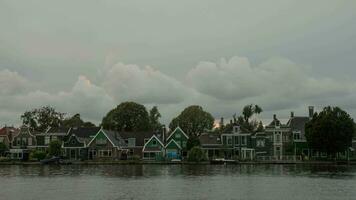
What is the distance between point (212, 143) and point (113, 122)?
35324 mm

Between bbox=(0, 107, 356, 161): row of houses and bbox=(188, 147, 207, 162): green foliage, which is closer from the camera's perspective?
bbox=(188, 147, 207, 162): green foliage

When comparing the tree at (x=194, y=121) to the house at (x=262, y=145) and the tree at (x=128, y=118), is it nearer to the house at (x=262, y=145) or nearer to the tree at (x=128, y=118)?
the tree at (x=128, y=118)

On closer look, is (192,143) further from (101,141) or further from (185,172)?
(185,172)

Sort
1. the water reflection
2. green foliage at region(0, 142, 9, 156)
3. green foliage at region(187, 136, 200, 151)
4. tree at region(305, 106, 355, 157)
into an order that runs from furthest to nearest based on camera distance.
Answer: green foliage at region(0, 142, 9, 156) < green foliage at region(187, 136, 200, 151) < tree at region(305, 106, 355, 157) < the water reflection

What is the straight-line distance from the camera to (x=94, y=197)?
128 ft

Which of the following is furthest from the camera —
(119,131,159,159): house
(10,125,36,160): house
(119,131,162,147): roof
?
(10,125,36,160): house

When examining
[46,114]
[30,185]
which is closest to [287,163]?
[30,185]

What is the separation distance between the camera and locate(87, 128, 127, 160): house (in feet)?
344

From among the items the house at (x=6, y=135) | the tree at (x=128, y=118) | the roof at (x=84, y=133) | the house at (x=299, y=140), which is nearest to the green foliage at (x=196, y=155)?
the house at (x=299, y=140)

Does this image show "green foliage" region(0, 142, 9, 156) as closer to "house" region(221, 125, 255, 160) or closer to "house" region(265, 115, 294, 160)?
"house" region(221, 125, 255, 160)

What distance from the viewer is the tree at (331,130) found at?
92.9 m

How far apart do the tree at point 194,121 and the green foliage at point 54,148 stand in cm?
3675

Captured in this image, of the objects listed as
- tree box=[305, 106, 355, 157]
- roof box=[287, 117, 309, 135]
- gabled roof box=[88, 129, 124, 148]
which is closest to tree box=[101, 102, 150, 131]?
gabled roof box=[88, 129, 124, 148]

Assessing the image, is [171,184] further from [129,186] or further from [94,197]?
[94,197]
